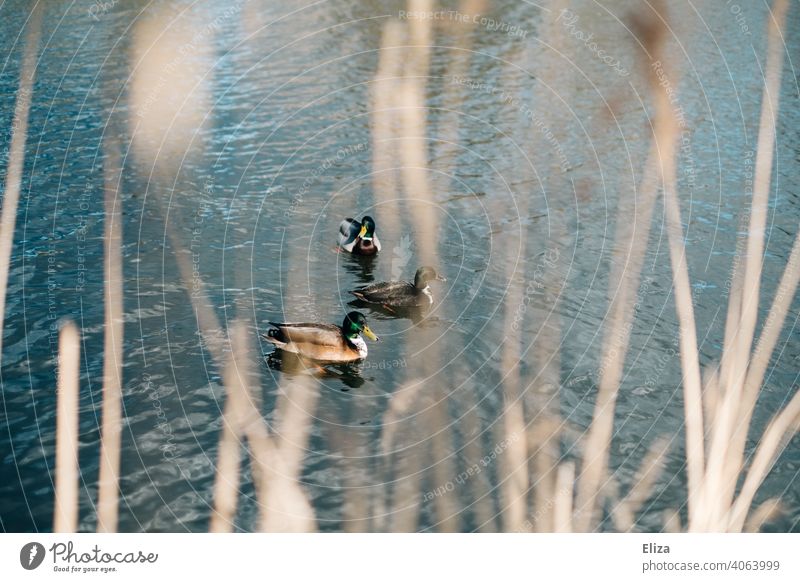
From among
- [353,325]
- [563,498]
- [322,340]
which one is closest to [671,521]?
[563,498]

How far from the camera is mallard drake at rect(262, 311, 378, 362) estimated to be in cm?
1709

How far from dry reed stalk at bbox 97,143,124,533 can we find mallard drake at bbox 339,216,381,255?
188 inches

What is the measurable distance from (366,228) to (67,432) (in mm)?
8517

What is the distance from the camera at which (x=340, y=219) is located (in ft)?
75.0

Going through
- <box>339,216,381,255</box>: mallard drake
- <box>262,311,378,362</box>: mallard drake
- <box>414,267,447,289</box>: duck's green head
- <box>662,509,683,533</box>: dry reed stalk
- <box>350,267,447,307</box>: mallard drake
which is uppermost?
<box>339,216,381,255</box>: mallard drake

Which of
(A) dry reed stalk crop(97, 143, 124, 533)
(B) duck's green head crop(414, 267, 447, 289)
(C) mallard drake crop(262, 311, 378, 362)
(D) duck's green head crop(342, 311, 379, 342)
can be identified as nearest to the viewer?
(A) dry reed stalk crop(97, 143, 124, 533)

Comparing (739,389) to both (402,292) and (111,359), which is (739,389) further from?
(111,359)

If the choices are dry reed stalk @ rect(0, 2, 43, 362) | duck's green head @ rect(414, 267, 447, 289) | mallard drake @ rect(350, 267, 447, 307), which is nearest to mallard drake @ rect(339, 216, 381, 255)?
mallard drake @ rect(350, 267, 447, 307)

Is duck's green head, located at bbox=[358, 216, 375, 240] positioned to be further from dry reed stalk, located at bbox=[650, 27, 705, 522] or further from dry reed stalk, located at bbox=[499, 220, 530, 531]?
dry reed stalk, located at bbox=[650, 27, 705, 522]

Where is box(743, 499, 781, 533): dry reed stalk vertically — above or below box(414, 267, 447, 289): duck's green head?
below

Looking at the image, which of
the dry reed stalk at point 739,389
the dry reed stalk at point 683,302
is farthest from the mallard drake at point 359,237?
the dry reed stalk at point 739,389

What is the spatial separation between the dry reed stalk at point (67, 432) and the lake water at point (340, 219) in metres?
0.14

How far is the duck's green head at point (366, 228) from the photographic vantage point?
69.5ft

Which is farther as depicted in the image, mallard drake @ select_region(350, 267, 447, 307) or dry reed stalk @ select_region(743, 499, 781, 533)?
mallard drake @ select_region(350, 267, 447, 307)
